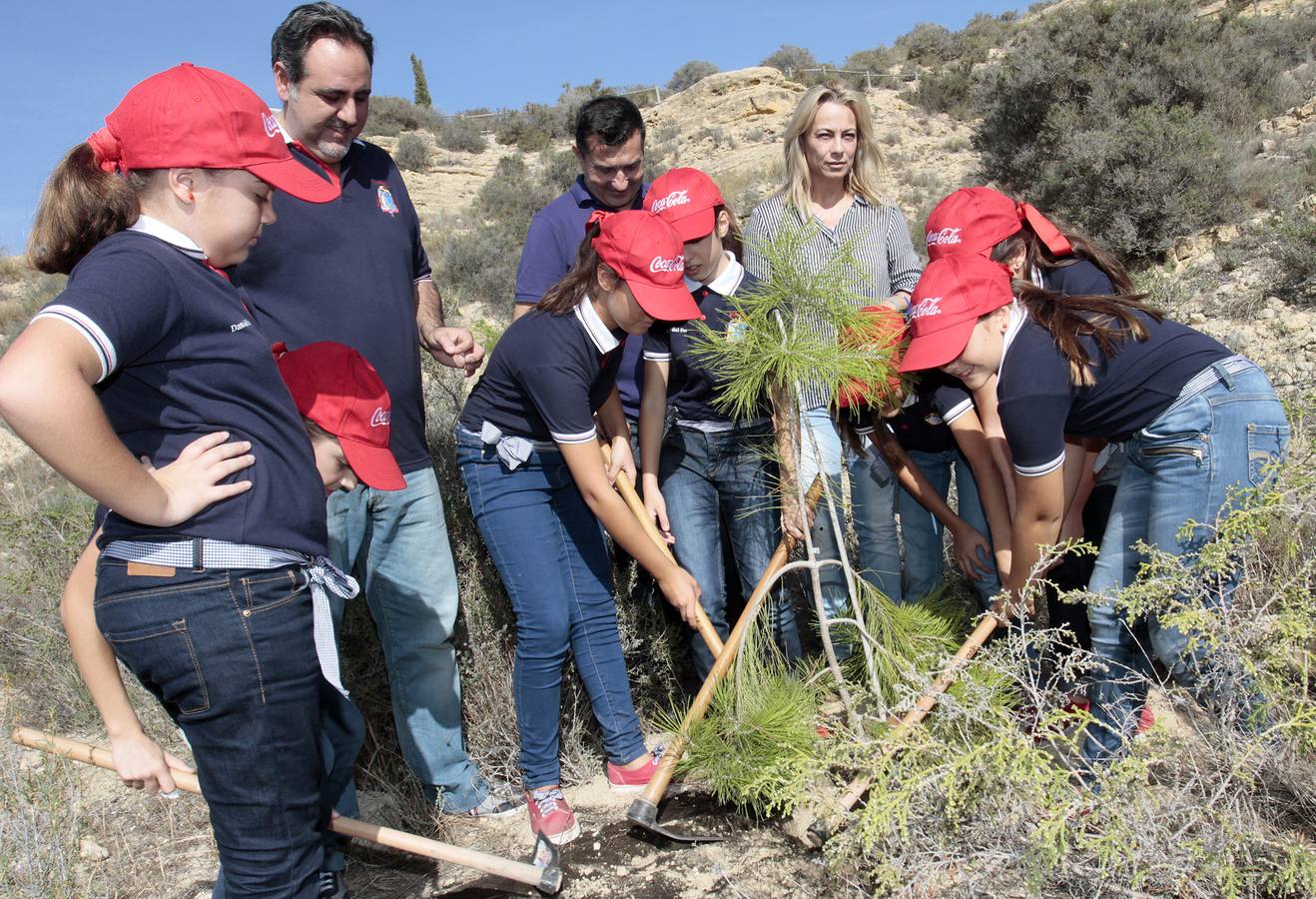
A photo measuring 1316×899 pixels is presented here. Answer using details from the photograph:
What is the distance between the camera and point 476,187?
17.5 metres

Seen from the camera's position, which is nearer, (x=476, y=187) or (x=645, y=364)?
(x=645, y=364)

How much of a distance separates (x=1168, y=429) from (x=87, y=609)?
2.68 metres

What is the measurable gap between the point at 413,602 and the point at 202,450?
48.7 inches

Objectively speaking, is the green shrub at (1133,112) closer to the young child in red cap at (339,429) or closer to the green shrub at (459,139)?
the young child in red cap at (339,429)

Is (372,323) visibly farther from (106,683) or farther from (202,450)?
(106,683)

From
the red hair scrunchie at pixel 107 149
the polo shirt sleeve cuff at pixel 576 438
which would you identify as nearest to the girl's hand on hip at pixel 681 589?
the polo shirt sleeve cuff at pixel 576 438

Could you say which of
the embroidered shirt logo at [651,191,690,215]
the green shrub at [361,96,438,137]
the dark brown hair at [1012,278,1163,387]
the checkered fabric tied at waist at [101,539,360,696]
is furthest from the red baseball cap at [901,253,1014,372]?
the green shrub at [361,96,438,137]

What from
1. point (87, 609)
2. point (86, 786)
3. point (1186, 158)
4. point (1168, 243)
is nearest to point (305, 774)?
point (87, 609)

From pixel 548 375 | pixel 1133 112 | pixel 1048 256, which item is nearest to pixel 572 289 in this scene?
pixel 548 375

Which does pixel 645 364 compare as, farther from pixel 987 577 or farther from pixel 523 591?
pixel 987 577

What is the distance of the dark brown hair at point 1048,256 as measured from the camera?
280 cm

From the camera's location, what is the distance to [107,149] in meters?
1.51

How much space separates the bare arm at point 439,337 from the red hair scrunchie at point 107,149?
4.13 feet

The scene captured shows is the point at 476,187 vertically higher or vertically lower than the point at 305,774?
higher
